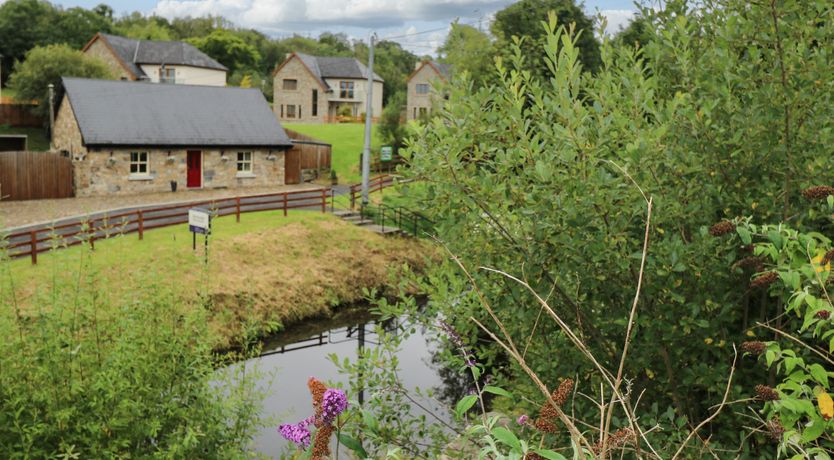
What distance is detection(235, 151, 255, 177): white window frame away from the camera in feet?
113

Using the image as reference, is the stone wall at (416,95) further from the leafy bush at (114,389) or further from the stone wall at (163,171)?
the leafy bush at (114,389)

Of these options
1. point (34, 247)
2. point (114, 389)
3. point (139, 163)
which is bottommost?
point (34, 247)

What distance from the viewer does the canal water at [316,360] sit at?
540 inches

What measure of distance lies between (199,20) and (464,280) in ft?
329

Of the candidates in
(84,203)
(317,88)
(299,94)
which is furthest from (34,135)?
(84,203)

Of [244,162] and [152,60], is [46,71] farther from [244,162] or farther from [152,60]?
[244,162]

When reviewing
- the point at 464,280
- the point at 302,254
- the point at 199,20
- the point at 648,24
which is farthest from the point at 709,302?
the point at 199,20

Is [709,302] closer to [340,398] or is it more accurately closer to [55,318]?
[340,398]

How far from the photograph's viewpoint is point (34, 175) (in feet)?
96.2

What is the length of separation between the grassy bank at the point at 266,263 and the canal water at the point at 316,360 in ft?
2.26

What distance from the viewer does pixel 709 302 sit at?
4465mm

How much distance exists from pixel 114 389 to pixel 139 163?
88.3 feet

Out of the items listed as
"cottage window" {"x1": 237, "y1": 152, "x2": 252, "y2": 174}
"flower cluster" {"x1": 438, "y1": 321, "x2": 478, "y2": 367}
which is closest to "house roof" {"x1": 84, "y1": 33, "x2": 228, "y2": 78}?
"cottage window" {"x1": 237, "y1": 152, "x2": 252, "y2": 174}

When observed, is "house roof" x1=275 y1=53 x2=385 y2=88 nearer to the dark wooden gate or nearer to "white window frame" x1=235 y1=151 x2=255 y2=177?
the dark wooden gate
